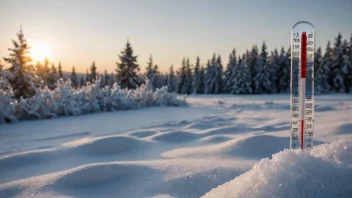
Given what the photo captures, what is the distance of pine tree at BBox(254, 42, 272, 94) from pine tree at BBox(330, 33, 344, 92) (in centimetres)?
809

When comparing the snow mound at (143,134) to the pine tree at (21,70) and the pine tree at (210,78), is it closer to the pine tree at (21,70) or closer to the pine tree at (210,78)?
the pine tree at (21,70)

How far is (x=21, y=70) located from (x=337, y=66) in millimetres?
35877

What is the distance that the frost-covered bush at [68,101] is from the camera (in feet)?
15.4

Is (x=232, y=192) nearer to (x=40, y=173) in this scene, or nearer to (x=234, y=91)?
(x=40, y=173)

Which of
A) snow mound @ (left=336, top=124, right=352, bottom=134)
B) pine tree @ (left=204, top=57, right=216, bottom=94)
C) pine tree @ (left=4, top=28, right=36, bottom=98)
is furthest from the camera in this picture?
pine tree @ (left=204, top=57, right=216, bottom=94)

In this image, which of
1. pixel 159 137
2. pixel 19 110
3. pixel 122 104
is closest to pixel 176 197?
pixel 159 137

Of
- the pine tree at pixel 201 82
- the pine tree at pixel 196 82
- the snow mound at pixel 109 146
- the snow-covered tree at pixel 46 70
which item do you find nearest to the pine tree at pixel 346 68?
the pine tree at pixel 201 82

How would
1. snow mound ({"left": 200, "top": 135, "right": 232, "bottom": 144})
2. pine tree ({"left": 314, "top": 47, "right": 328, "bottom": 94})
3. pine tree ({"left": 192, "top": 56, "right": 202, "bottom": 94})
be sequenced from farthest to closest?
pine tree ({"left": 192, "top": 56, "right": 202, "bottom": 94}) < pine tree ({"left": 314, "top": 47, "right": 328, "bottom": 94}) < snow mound ({"left": 200, "top": 135, "right": 232, "bottom": 144})

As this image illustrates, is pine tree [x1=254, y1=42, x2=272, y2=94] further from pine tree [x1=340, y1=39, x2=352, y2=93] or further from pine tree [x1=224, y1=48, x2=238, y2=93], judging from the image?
pine tree [x1=340, y1=39, x2=352, y2=93]

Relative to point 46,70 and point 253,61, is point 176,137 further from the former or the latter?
point 46,70

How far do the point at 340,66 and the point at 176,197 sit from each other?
37450 millimetres

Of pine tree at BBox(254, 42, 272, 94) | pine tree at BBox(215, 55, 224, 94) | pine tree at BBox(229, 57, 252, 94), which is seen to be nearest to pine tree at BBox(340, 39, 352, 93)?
pine tree at BBox(254, 42, 272, 94)

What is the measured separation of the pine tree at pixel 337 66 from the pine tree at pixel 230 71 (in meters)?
13.0

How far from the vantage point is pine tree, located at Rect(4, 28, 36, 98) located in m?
16.4
